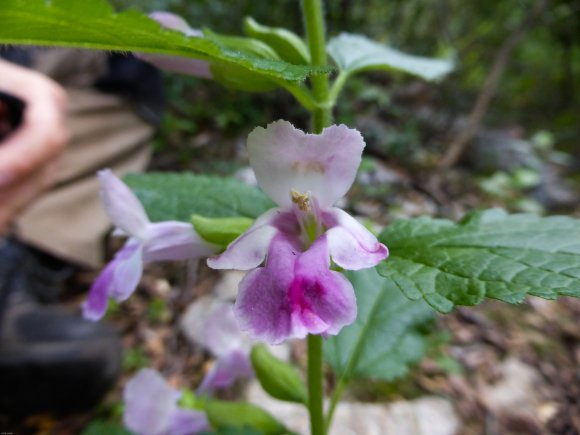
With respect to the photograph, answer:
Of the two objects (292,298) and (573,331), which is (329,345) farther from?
(573,331)

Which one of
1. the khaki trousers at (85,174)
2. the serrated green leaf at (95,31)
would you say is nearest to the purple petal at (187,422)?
the serrated green leaf at (95,31)

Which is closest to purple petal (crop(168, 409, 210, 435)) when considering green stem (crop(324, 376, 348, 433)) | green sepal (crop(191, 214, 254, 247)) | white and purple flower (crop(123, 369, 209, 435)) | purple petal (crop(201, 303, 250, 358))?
white and purple flower (crop(123, 369, 209, 435))

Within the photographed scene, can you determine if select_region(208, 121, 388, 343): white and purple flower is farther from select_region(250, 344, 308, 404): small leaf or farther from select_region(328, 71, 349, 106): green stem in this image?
select_region(250, 344, 308, 404): small leaf

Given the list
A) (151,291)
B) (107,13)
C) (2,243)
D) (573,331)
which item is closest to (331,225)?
(107,13)

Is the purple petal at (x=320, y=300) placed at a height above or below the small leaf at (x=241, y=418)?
above

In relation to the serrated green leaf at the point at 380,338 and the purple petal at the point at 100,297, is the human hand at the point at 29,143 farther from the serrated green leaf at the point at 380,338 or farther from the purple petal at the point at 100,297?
the serrated green leaf at the point at 380,338
